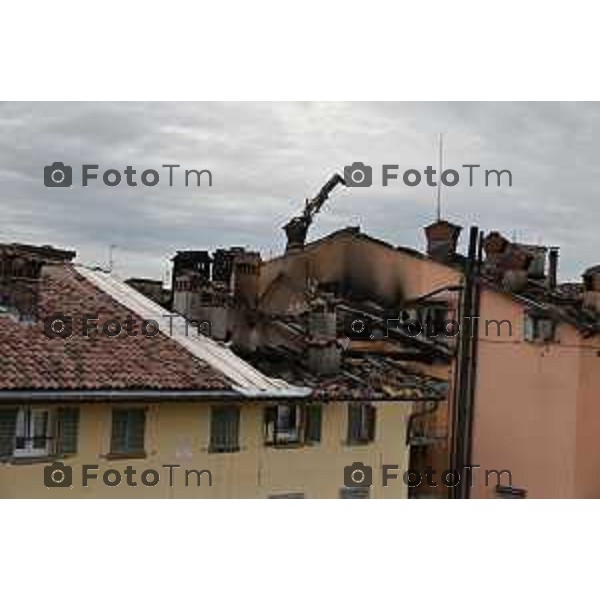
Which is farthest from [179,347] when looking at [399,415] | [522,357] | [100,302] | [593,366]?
[593,366]

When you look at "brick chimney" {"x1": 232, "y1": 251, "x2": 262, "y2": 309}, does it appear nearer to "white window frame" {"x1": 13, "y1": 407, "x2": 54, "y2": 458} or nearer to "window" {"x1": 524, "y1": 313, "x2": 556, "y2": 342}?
"white window frame" {"x1": 13, "y1": 407, "x2": 54, "y2": 458}

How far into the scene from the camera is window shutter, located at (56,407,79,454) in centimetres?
647

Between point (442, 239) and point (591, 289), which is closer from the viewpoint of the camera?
point (442, 239)

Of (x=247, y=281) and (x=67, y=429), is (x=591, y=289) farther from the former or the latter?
(x=67, y=429)

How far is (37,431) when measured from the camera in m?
6.37

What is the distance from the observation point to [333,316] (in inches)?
348

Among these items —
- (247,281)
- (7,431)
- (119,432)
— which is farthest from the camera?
(247,281)

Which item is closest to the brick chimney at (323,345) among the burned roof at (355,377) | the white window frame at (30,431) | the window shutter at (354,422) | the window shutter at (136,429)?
the burned roof at (355,377)

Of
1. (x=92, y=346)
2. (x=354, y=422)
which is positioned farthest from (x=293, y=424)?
(x=92, y=346)

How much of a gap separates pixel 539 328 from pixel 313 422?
10.5 ft

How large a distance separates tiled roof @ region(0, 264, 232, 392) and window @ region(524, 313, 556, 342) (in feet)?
12.9

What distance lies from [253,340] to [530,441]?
10.9 feet

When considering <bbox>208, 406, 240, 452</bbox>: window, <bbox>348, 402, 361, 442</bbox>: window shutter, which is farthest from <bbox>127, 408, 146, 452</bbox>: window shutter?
<bbox>348, 402, 361, 442</bbox>: window shutter

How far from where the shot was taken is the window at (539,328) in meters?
10.0
